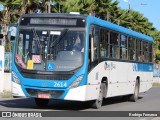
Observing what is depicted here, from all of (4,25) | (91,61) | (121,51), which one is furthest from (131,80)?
(4,25)

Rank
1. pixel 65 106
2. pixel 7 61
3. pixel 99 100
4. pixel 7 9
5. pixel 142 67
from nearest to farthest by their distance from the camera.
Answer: pixel 99 100 < pixel 65 106 < pixel 142 67 < pixel 7 61 < pixel 7 9

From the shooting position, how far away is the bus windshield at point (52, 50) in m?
15.3

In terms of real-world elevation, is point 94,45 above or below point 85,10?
below

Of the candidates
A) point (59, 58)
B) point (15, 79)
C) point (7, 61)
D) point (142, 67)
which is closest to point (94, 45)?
point (59, 58)

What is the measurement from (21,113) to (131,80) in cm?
804

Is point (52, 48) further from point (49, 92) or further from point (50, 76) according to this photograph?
point (49, 92)

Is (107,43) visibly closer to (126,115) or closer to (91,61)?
(91,61)

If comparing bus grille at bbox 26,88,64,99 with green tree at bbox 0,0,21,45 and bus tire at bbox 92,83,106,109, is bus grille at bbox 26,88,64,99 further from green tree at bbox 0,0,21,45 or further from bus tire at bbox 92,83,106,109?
green tree at bbox 0,0,21,45

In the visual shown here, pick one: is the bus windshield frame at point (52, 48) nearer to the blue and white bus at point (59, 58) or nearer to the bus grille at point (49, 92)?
the blue and white bus at point (59, 58)

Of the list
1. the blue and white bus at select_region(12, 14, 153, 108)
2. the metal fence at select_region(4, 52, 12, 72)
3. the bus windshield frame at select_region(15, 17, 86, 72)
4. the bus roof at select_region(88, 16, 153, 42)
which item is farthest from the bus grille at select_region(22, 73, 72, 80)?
the metal fence at select_region(4, 52, 12, 72)

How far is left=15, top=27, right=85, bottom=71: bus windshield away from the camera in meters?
15.3

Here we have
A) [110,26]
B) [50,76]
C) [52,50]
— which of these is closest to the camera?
[50,76]

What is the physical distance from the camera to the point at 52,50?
609 inches

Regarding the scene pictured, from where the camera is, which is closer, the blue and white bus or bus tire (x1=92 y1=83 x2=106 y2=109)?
the blue and white bus
